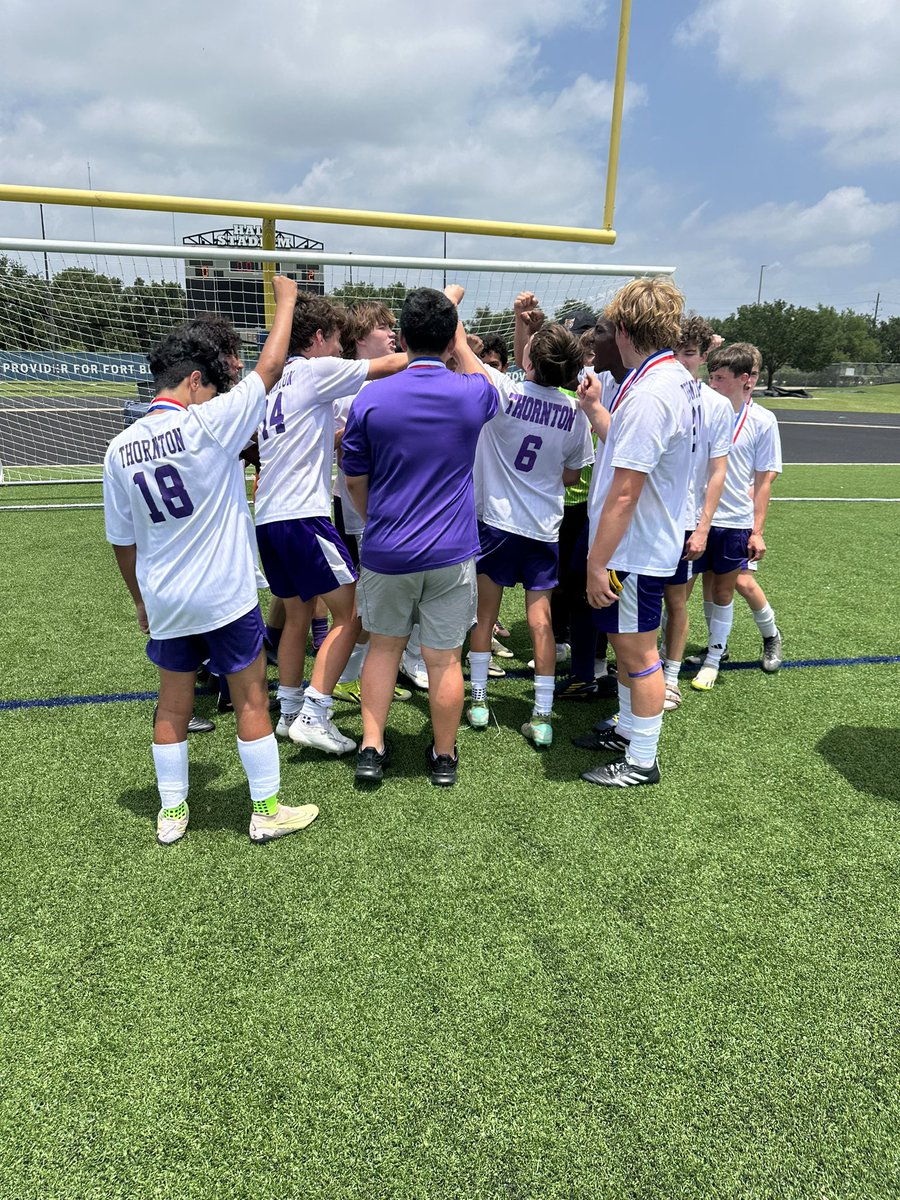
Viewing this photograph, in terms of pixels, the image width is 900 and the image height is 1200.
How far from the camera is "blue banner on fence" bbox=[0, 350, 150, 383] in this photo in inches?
347

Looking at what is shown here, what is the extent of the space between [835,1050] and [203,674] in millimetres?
3863

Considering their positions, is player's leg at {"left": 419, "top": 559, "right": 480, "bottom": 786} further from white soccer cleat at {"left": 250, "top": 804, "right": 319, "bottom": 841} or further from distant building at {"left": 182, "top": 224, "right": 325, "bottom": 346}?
distant building at {"left": 182, "top": 224, "right": 325, "bottom": 346}

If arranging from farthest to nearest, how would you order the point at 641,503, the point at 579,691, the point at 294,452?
the point at 579,691, the point at 294,452, the point at 641,503

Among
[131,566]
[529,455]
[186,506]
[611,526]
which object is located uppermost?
[529,455]

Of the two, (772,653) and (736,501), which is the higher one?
(736,501)

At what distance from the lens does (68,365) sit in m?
9.13

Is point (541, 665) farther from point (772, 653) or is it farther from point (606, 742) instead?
point (772, 653)

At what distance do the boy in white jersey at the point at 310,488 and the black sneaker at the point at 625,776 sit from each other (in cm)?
126

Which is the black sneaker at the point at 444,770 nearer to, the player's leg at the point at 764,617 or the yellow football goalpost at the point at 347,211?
the player's leg at the point at 764,617

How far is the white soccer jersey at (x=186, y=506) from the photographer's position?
100 inches

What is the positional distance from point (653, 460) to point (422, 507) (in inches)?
38.3

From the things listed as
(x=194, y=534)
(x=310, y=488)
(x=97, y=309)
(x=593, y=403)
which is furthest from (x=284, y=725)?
(x=97, y=309)

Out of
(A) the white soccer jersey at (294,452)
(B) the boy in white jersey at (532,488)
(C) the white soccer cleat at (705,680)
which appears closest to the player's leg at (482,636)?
(B) the boy in white jersey at (532,488)

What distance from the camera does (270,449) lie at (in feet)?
11.6
